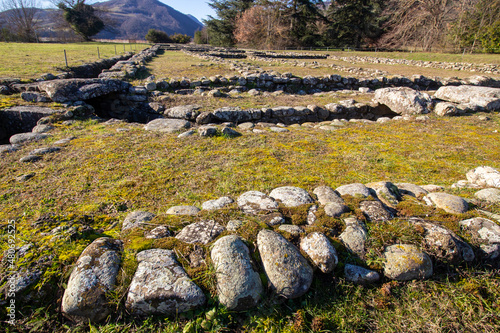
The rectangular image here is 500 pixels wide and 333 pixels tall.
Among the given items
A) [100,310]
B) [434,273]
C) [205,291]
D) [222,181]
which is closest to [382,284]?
[434,273]

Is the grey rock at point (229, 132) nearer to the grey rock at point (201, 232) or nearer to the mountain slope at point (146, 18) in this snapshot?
the grey rock at point (201, 232)

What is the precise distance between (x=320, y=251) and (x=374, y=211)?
0.84 metres

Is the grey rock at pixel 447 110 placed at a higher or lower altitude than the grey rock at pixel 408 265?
higher

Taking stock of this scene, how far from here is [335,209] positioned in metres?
2.32

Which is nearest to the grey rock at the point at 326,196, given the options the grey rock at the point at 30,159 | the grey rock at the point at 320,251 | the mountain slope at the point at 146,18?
the grey rock at the point at 320,251

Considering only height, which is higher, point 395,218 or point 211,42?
point 211,42

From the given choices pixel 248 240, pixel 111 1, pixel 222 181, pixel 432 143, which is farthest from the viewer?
pixel 111 1

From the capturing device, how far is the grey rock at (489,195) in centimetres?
261

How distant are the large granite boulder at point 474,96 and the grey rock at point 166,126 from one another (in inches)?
330

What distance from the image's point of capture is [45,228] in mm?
2027

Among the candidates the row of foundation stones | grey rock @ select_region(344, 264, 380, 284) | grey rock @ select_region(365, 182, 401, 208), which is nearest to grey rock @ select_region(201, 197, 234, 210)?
the row of foundation stones

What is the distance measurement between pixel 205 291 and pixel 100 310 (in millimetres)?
638

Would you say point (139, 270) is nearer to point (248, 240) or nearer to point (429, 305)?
point (248, 240)

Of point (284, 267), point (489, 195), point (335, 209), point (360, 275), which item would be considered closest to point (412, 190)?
point (489, 195)
